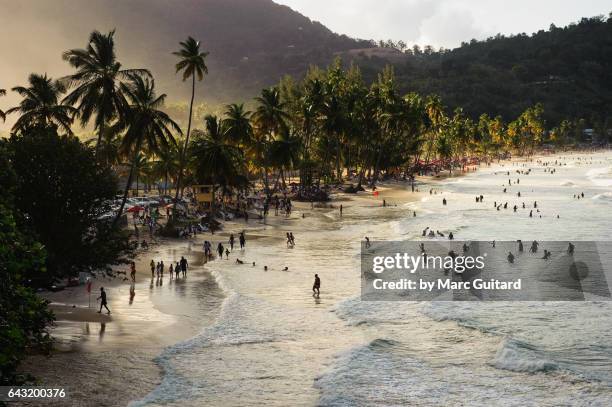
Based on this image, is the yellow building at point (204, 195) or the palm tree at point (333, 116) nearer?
the yellow building at point (204, 195)

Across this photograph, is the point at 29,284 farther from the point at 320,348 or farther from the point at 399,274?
the point at 399,274

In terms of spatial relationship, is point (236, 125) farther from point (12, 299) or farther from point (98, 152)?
point (12, 299)

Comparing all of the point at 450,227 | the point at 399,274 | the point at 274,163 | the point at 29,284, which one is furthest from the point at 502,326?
the point at 274,163

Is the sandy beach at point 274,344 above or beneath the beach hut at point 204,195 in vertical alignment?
beneath

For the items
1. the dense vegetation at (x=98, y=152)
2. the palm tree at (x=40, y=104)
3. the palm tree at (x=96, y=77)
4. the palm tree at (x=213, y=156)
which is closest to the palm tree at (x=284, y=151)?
the dense vegetation at (x=98, y=152)

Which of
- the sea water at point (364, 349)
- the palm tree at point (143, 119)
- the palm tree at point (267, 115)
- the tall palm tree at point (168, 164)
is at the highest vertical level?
the palm tree at point (267, 115)

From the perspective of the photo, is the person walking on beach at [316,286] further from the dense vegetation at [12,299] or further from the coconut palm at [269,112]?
the coconut palm at [269,112]

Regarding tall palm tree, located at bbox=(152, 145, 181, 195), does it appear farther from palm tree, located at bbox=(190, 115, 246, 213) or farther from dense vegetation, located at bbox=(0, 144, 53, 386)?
dense vegetation, located at bbox=(0, 144, 53, 386)

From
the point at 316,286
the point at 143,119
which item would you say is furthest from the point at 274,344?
the point at 143,119
